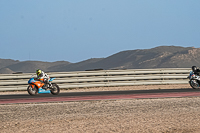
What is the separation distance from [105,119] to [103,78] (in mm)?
12312

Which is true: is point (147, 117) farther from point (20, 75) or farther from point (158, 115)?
point (20, 75)

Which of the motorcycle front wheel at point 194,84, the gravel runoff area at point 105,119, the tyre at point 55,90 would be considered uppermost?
the tyre at point 55,90

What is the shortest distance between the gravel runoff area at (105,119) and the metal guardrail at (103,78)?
8.90 meters

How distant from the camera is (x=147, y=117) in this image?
30.1 ft

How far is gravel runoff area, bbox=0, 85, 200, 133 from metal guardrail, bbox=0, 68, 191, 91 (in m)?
8.90

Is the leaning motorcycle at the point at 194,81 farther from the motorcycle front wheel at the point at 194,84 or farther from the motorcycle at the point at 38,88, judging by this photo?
the motorcycle at the point at 38,88

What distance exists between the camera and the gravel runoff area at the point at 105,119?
779 centimetres

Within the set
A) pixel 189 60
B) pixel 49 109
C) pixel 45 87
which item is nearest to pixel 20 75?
pixel 45 87

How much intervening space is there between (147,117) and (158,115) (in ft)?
1.50

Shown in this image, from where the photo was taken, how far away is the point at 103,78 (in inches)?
839

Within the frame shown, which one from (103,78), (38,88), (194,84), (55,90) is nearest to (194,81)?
(194,84)

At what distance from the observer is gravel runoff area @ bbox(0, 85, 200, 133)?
7.79m

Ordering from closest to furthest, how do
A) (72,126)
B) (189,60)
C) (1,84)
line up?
1. (72,126)
2. (1,84)
3. (189,60)

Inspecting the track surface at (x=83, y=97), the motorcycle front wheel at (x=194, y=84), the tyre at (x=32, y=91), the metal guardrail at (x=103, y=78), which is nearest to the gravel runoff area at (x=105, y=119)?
the track surface at (x=83, y=97)
